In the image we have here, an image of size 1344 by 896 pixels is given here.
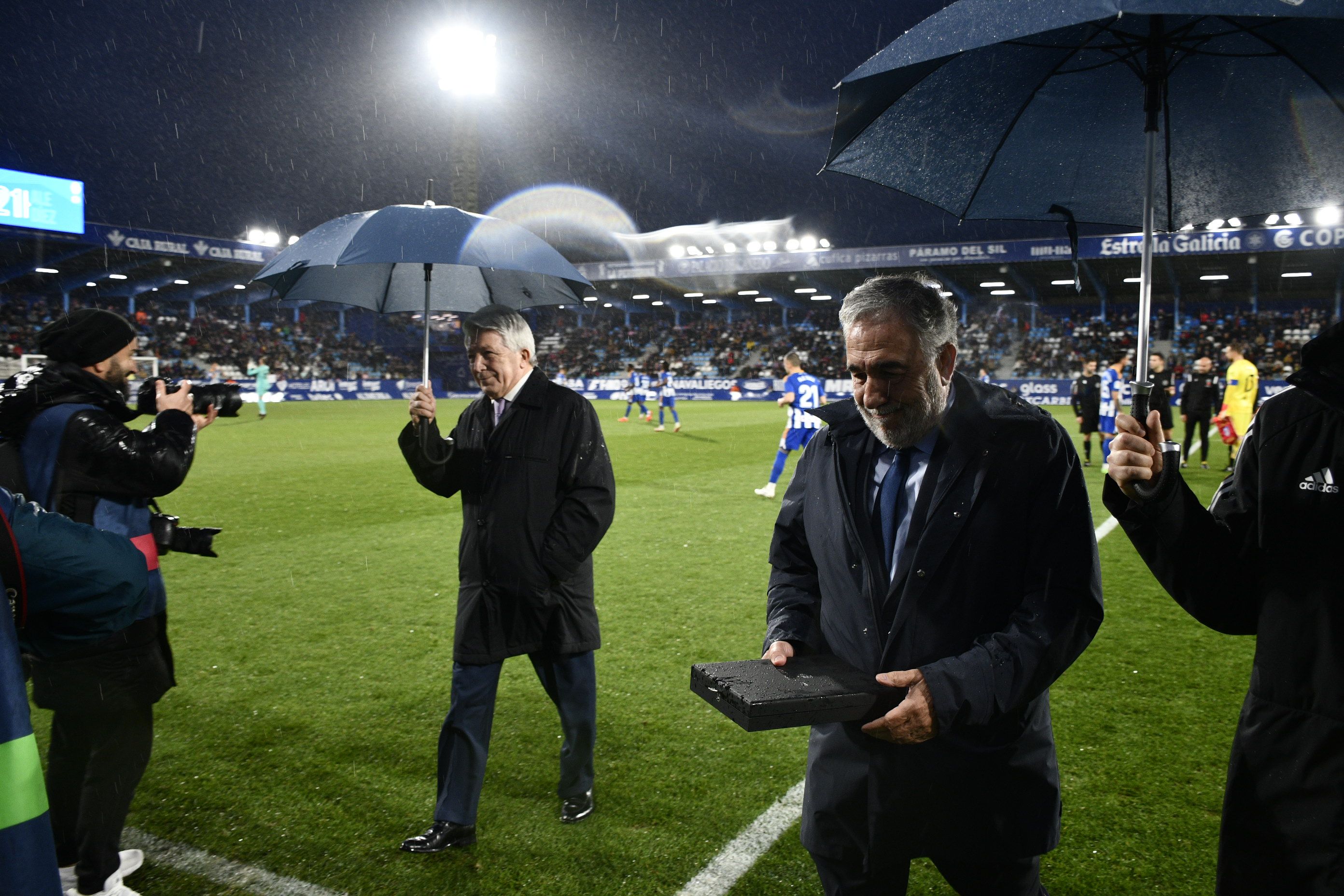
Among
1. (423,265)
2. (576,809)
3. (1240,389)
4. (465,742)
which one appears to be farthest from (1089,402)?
(465,742)

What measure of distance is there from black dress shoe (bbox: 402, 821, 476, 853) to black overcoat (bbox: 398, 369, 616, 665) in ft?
2.03

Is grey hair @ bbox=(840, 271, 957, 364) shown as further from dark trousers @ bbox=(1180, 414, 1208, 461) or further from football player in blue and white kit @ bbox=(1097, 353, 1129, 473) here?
dark trousers @ bbox=(1180, 414, 1208, 461)

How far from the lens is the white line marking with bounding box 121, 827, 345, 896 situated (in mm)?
2875

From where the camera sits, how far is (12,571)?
4.20ft

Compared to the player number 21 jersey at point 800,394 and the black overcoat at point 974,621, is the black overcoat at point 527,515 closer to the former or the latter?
the black overcoat at point 974,621

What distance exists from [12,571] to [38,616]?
27 cm

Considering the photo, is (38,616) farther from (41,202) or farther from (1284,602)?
(41,202)

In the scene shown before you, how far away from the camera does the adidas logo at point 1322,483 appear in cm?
158

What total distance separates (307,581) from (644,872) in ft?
16.3

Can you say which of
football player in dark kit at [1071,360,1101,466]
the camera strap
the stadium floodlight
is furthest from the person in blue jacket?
the stadium floodlight

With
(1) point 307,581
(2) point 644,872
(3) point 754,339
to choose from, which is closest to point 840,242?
(3) point 754,339

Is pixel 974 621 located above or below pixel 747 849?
above

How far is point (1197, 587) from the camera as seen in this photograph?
176cm

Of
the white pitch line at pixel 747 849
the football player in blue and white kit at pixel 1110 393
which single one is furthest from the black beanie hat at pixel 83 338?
the football player in blue and white kit at pixel 1110 393
